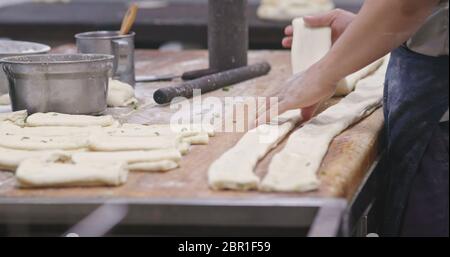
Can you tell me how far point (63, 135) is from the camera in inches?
71.1

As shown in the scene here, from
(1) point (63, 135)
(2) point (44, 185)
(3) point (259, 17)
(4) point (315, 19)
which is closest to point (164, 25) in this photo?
(3) point (259, 17)

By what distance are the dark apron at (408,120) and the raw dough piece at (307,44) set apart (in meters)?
0.32

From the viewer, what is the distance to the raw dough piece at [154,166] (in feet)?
5.06

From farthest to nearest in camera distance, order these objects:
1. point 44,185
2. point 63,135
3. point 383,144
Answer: point 383,144, point 63,135, point 44,185

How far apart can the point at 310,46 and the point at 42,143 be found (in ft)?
2.88

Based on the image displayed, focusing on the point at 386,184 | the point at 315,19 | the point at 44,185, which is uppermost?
the point at 315,19

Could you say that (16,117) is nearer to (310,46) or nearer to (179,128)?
(179,128)

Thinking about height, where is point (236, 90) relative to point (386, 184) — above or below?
above

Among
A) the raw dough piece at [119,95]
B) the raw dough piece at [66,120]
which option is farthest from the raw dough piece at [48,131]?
the raw dough piece at [119,95]

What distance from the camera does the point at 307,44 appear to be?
2.19 m

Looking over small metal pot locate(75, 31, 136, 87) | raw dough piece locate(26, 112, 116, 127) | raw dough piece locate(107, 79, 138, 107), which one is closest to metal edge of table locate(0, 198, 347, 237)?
raw dough piece locate(26, 112, 116, 127)

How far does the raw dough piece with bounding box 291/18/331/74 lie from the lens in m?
2.15

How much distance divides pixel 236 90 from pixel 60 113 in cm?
68
